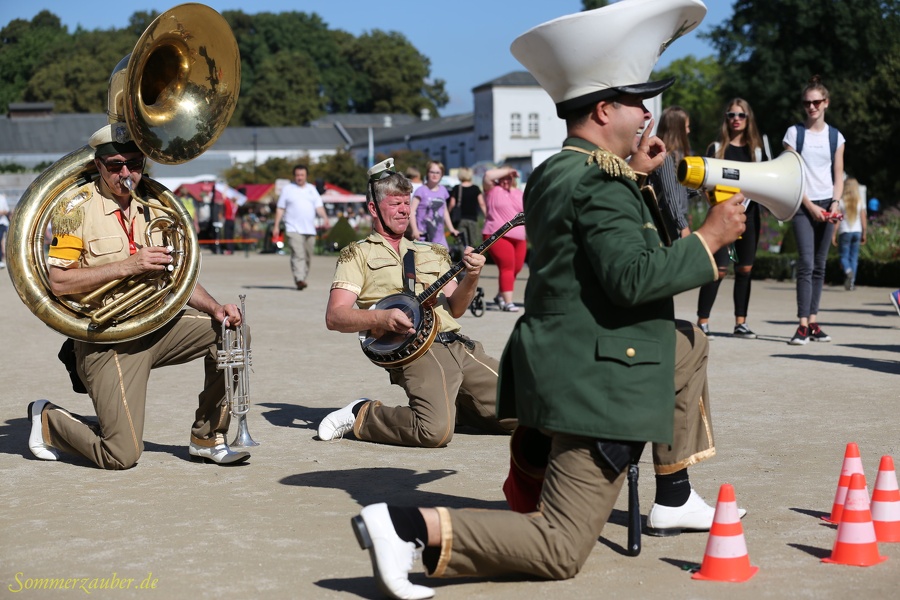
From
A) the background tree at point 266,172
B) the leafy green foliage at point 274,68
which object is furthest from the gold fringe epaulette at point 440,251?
the leafy green foliage at point 274,68

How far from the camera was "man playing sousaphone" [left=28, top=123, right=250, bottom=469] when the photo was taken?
6.57 metres

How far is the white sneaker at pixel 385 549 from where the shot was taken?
4121 mm

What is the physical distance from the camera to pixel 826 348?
11.2 metres

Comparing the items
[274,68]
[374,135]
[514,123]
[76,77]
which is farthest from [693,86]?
[76,77]

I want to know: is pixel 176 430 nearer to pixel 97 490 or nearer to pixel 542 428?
pixel 97 490

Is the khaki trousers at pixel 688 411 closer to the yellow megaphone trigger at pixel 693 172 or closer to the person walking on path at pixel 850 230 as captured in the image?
the yellow megaphone trigger at pixel 693 172

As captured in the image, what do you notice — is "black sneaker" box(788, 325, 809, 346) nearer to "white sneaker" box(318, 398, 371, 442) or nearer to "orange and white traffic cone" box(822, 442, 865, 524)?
"white sneaker" box(318, 398, 371, 442)

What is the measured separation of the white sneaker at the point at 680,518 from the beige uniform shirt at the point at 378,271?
2560 mm

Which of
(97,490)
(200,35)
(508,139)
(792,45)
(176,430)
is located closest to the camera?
(97,490)

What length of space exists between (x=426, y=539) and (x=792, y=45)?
61.9m

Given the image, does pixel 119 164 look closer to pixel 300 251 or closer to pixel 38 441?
pixel 38 441

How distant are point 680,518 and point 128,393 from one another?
302 centimetres

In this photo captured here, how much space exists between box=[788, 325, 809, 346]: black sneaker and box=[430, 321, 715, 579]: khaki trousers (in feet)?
24.3

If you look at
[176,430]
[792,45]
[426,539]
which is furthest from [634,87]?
[792,45]
